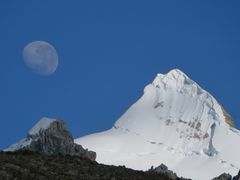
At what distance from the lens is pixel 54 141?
285 ft

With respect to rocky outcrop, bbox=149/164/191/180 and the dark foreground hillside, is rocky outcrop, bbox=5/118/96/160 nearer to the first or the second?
rocky outcrop, bbox=149/164/191/180

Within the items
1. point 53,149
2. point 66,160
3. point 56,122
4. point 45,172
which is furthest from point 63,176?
point 56,122

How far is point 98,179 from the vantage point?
59312 millimetres

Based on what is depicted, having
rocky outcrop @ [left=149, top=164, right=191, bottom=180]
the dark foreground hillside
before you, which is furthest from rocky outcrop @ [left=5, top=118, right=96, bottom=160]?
the dark foreground hillside

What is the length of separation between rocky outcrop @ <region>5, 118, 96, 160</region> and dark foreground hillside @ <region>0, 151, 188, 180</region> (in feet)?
39.9

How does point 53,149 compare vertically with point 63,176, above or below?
above

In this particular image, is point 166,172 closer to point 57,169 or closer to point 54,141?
point 54,141

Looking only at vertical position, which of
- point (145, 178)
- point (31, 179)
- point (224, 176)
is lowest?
point (31, 179)

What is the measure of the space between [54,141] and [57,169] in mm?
26624

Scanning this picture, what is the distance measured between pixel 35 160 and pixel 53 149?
2133cm

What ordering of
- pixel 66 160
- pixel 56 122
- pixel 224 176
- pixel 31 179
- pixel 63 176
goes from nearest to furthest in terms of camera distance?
pixel 31 179
pixel 63 176
pixel 66 160
pixel 224 176
pixel 56 122

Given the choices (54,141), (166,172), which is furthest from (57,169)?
(54,141)

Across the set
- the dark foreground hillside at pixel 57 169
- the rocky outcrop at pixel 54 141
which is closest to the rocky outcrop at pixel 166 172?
the dark foreground hillside at pixel 57 169

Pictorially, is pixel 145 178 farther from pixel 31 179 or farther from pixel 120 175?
pixel 31 179
